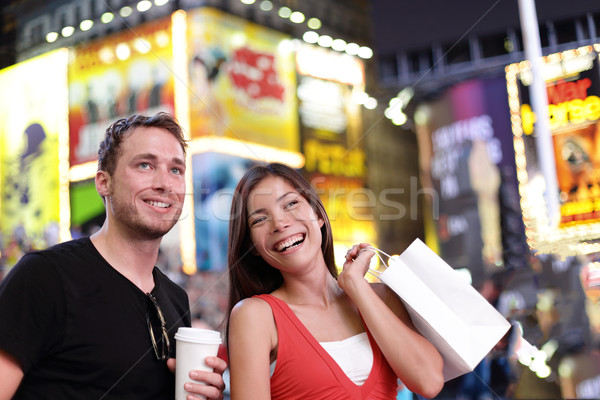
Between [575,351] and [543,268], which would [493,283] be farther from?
[575,351]

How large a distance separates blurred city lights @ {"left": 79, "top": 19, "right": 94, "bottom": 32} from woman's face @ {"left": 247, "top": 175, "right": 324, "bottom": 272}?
40.1ft

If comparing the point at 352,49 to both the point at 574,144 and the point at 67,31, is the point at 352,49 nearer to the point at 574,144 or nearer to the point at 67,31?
the point at 574,144

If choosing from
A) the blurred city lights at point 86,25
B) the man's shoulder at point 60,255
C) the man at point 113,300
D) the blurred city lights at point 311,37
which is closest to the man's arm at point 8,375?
the man at point 113,300

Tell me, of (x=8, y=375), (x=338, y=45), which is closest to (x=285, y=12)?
(x=338, y=45)

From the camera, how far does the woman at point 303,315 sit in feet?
7.16

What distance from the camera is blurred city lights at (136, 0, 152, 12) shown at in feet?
40.5

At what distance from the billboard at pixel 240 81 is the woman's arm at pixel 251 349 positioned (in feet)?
31.7

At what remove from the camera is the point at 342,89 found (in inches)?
615

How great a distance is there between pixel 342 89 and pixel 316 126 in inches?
68.0

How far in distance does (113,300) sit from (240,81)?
434 inches

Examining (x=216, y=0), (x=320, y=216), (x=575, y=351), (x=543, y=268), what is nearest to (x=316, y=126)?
(x=216, y=0)

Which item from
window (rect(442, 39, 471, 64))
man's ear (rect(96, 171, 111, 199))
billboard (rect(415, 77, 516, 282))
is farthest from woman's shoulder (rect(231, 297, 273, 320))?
window (rect(442, 39, 471, 64))

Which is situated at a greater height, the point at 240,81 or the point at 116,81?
the point at 116,81

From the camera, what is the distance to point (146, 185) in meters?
2.41
